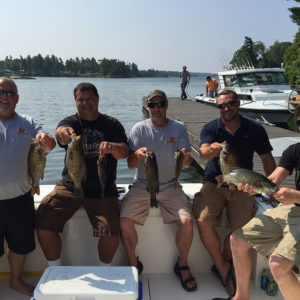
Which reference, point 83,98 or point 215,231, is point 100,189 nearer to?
point 83,98

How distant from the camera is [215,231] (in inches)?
130

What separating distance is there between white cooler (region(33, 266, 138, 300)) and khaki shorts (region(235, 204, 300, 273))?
1053mm

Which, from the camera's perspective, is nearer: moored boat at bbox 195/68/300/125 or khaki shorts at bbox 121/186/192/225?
khaki shorts at bbox 121/186/192/225

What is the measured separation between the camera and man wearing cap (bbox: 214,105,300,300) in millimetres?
2420

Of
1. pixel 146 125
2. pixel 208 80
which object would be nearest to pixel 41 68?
pixel 208 80

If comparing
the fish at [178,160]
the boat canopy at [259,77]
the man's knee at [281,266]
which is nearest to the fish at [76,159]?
the fish at [178,160]

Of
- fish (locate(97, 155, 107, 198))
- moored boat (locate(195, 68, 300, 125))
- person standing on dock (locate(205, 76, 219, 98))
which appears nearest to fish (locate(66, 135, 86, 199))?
fish (locate(97, 155, 107, 198))

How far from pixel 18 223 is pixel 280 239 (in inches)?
93.2

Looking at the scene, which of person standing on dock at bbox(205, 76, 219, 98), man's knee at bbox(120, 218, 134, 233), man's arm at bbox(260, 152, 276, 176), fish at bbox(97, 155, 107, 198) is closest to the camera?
fish at bbox(97, 155, 107, 198)

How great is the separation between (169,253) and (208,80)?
62.4ft

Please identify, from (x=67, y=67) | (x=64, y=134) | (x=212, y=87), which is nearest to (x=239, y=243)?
(x=64, y=134)

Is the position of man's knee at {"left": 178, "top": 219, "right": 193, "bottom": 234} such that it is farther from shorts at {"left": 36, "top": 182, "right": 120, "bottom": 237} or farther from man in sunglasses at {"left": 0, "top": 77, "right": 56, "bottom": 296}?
man in sunglasses at {"left": 0, "top": 77, "right": 56, "bottom": 296}

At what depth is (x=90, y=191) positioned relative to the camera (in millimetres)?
3338

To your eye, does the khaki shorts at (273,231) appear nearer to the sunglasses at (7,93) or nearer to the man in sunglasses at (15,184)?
the man in sunglasses at (15,184)
